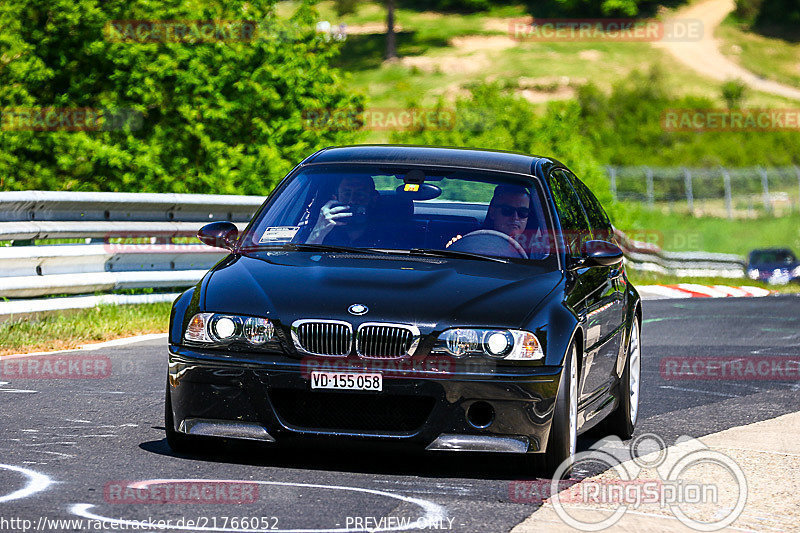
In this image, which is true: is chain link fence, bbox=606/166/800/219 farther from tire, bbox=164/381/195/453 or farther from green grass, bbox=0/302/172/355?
tire, bbox=164/381/195/453

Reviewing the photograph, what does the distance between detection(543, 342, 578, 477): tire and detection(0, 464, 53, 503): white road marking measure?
2.19 meters

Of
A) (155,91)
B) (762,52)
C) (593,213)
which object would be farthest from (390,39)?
(593,213)

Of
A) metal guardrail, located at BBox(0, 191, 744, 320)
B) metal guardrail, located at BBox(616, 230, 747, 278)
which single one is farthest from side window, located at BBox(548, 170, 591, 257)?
metal guardrail, located at BBox(616, 230, 747, 278)

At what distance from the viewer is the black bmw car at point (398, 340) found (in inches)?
254

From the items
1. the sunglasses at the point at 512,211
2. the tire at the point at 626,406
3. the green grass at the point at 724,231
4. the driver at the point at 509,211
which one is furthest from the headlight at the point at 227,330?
the green grass at the point at 724,231

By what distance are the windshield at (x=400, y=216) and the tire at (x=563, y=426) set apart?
0.90m

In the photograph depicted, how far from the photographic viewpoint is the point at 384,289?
6.71 m

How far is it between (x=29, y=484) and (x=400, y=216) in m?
2.56

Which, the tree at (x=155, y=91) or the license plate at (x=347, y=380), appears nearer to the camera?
the license plate at (x=347, y=380)

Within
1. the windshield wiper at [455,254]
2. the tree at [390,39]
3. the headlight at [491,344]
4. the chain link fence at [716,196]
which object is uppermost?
the windshield wiper at [455,254]

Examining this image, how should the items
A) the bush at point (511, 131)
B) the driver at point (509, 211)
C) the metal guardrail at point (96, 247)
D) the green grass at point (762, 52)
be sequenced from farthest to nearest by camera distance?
the green grass at point (762, 52) → the bush at point (511, 131) → the metal guardrail at point (96, 247) → the driver at point (509, 211)

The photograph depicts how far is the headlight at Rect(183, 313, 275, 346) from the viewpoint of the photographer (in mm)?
6570

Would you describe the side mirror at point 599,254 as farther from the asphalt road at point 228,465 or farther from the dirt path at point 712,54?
the dirt path at point 712,54

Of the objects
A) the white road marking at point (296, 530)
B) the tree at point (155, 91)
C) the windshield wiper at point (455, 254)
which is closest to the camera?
the white road marking at point (296, 530)
